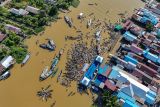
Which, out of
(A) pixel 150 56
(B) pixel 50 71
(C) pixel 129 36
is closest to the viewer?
(B) pixel 50 71

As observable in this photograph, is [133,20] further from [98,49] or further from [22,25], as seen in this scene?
[22,25]

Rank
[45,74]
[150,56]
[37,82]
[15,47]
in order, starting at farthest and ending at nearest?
[150,56] → [15,47] → [45,74] → [37,82]

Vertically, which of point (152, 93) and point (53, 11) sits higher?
point (53, 11)

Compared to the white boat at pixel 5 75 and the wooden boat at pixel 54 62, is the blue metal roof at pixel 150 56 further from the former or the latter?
the white boat at pixel 5 75

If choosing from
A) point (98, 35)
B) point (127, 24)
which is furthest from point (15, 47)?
point (127, 24)

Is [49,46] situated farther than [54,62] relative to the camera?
Yes

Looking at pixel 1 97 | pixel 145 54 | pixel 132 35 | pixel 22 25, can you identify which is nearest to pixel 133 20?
pixel 132 35

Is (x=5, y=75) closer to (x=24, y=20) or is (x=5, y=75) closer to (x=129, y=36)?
(x=24, y=20)

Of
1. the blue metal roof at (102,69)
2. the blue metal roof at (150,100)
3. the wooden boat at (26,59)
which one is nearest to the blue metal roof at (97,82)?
the blue metal roof at (102,69)

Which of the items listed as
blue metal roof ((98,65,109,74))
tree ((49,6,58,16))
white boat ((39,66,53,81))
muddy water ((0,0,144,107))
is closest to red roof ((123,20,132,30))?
muddy water ((0,0,144,107))
